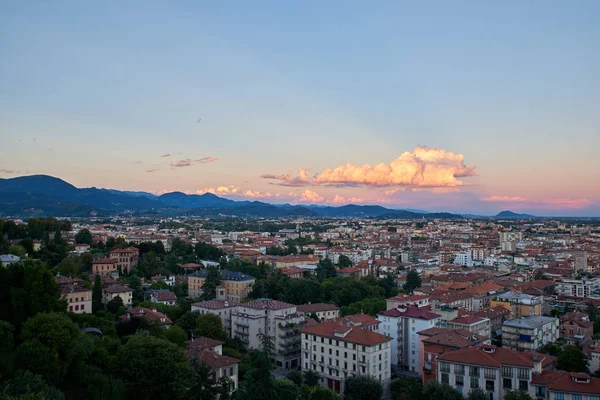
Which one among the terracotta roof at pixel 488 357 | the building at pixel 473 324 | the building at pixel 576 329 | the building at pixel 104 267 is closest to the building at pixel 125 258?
the building at pixel 104 267

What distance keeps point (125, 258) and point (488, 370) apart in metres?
32.3

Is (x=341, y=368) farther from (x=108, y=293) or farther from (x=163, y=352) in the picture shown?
(x=108, y=293)

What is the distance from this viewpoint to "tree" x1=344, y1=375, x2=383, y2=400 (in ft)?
65.9

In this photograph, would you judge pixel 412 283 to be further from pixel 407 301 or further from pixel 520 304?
pixel 407 301

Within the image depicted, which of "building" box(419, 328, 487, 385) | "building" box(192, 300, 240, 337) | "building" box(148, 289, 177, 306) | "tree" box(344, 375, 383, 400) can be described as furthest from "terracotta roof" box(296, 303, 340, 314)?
"tree" box(344, 375, 383, 400)

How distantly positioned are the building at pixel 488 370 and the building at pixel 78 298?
1654 centimetres

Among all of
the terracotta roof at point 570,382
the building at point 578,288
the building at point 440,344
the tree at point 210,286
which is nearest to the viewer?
the terracotta roof at point 570,382

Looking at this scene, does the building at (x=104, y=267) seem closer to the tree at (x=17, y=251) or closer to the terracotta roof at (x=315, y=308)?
the tree at (x=17, y=251)

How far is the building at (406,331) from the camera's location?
25531 mm

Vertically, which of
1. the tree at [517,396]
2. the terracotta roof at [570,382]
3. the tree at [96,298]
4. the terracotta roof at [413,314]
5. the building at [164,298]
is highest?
the tree at [96,298]

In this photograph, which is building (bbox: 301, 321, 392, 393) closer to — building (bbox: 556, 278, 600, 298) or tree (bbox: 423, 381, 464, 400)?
tree (bbox: 423, 381, 464, 400)

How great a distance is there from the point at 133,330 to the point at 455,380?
13438mm

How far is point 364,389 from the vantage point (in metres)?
20.1

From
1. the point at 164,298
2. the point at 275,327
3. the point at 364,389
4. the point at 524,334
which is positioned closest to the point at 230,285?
Answer: the point at 164,298
